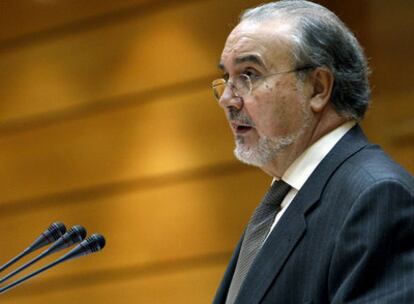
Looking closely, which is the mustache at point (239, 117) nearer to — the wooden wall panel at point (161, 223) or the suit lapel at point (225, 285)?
the suit lapel at point (225, 285)

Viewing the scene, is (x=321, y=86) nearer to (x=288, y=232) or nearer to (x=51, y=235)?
(x=288, y=232)

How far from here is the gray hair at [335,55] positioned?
2363mm

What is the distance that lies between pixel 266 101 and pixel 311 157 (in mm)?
179

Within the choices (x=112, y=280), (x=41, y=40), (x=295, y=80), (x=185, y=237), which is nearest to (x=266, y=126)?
Result: (x=295, y=80)

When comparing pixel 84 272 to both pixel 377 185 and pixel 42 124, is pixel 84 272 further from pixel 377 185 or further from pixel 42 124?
pixel 377 185

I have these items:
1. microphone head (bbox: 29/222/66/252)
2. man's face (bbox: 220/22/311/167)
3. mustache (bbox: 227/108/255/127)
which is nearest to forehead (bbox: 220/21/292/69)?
man's face (bbox: 220/22/311/167)

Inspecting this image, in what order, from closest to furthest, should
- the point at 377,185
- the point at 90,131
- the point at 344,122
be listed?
1. the point at 377,185
2. the point at 344,122
3. the point at 90,131

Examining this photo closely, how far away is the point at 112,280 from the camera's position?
17.8 feet

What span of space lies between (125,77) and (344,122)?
3.24 m

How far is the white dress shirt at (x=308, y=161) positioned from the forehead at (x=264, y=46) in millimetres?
214

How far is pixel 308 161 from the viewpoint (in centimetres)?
234

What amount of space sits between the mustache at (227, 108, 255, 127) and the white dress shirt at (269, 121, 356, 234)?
0.15 meters

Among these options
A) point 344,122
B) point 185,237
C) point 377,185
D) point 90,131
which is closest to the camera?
point 377,185

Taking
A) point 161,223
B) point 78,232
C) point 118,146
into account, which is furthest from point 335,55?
point 118,146
